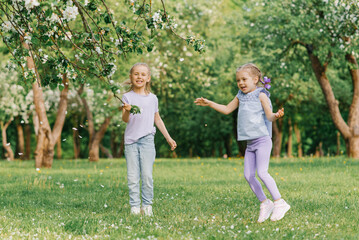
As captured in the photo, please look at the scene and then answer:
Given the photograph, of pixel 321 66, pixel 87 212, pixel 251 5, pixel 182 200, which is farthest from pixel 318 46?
pixel 87 212

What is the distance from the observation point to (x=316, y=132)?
40.3 metres

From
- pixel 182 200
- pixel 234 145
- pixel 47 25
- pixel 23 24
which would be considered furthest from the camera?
pixel 234 145

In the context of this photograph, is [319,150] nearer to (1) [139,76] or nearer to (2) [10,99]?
(2) [10,99]

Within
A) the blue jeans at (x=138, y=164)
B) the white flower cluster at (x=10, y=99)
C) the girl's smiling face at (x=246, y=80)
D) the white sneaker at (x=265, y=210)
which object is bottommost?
the white sneaker at (x=265, y=210)

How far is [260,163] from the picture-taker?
6.03 metres

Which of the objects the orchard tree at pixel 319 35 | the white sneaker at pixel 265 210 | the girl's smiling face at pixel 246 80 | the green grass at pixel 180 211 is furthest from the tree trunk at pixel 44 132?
the white sneaker at pixel 265 210

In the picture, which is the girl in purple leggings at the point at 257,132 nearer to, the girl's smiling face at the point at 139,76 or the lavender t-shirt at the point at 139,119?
the lavender t-shirt at the point at 139,119

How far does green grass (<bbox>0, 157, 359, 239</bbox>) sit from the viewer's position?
209 inches

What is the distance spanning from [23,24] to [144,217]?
2.98 meters

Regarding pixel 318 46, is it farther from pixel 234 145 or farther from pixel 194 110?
pixel 234 145

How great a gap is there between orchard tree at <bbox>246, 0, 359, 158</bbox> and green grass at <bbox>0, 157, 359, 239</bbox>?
5.75m

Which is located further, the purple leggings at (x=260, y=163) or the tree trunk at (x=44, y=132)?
the tree trunk at (x=44, y=132)

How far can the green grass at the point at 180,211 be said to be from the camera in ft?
17.4

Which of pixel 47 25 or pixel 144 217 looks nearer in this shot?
pixel 47 25
